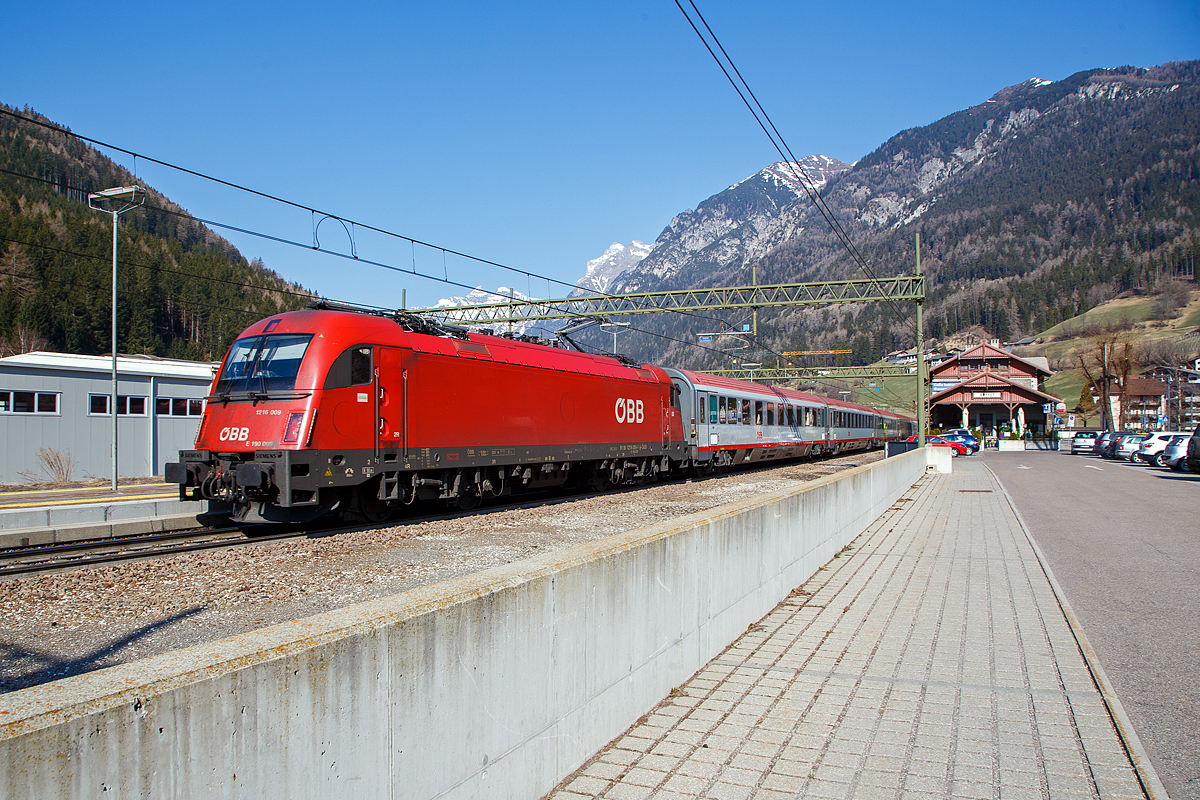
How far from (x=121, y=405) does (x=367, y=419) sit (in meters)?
18.6

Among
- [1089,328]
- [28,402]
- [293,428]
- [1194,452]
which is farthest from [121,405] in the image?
[1089,328]

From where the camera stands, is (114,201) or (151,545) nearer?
(151,545)

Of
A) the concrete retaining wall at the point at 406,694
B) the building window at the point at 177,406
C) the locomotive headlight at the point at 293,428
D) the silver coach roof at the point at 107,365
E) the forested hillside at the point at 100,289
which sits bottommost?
the concrete retaining wall at the point at 406,694

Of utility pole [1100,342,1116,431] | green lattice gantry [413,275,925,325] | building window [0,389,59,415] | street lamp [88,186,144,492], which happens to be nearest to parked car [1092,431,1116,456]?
utility pole [1100,342,1116,431]

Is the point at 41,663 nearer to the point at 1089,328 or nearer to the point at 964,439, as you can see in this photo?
the point at 964,439

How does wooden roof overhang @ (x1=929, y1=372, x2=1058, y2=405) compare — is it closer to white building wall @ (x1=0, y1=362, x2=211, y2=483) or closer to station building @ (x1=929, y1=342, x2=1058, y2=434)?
station building @ (x1=929, y1=342, x2=1058, y2=434)

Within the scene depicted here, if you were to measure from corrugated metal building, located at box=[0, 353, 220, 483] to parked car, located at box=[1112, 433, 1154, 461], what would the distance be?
5020cm

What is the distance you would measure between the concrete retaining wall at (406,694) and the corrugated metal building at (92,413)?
71.7 ft

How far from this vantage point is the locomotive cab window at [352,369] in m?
10.8

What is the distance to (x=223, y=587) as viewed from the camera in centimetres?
734

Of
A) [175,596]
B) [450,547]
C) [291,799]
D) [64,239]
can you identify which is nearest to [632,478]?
[450,547]

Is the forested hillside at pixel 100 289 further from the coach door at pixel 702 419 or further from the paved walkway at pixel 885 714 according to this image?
the paved walkway at pixel 885 714

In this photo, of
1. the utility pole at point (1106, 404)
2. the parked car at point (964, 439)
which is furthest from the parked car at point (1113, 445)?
the utility pole at point (1106, 404)

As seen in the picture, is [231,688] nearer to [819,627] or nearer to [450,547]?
[819,627]
